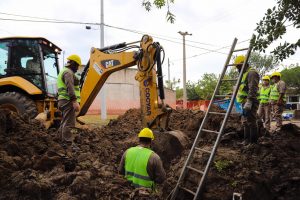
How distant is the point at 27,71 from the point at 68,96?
3.01 metres

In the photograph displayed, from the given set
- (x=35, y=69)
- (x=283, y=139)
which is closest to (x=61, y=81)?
(x=35, y=69)

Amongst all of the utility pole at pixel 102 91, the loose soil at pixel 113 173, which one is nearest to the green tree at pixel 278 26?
the loose soil at pixel 113 173

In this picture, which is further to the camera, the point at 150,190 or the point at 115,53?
the point at 115,53

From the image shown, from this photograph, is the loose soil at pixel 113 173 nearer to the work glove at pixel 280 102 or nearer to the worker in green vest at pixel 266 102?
the work glove at pixel 280 102

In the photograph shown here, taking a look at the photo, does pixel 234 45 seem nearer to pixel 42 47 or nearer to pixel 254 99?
pixel 254 99

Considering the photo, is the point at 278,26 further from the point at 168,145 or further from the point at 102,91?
the point at 102,91

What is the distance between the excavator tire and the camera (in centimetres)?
924

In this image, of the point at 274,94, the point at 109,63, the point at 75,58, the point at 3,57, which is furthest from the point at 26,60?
the point at 274,94

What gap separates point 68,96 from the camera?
7.50 meters

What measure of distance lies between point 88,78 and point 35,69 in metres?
1.80

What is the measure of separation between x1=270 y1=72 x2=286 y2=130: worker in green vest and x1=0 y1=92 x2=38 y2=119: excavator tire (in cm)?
678

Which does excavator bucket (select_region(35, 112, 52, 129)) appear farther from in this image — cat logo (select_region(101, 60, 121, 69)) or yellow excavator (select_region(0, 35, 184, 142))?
cat logo (select_region(101, 60, 121, 69))

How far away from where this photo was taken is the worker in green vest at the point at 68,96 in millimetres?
7367

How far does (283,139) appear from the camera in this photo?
261 inches
